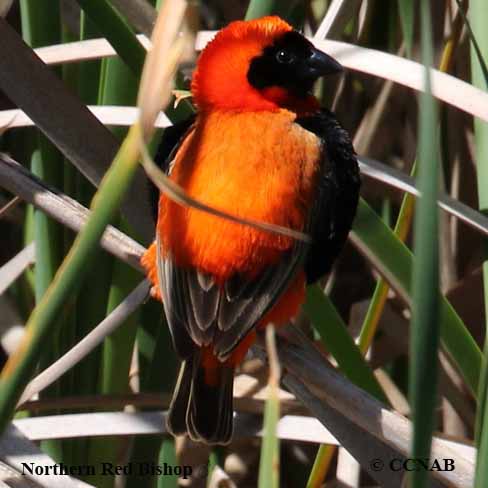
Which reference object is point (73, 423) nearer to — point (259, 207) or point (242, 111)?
point (259, 207)

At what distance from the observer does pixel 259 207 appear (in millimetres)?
1925

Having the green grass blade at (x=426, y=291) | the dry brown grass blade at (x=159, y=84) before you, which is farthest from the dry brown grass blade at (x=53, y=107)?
the green grass blade at (x=426, y=291)

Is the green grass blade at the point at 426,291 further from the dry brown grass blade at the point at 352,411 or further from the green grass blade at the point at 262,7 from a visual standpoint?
the green grass blade at the point at 262,7

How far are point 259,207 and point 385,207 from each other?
885 mm

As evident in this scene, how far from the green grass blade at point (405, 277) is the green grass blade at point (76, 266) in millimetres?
878

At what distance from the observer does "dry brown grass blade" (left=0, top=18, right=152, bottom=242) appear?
194 centimetres

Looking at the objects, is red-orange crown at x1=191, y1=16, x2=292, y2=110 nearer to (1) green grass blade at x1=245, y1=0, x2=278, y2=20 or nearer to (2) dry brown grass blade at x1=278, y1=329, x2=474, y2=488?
(1) green grass blade at x1=245, y1=0, x2=278, y2=20

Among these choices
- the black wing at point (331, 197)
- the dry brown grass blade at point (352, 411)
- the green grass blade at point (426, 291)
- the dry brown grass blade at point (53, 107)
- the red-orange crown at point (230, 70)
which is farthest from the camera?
the red-orange crown at point (230, 70)

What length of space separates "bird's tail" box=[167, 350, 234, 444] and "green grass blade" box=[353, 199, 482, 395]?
0.40m

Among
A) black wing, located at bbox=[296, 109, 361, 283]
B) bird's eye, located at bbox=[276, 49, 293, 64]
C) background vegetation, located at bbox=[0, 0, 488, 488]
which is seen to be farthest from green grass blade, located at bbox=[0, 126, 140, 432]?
bird's eye, located at bbox=[276, 49, 293, 64]

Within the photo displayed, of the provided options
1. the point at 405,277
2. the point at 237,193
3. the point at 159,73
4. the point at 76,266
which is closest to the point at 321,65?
the point at 237,193

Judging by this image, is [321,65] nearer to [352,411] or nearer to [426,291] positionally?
[352,411]

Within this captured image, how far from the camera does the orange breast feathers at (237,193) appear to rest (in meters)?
1.92

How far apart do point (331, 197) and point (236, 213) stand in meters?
0.34
